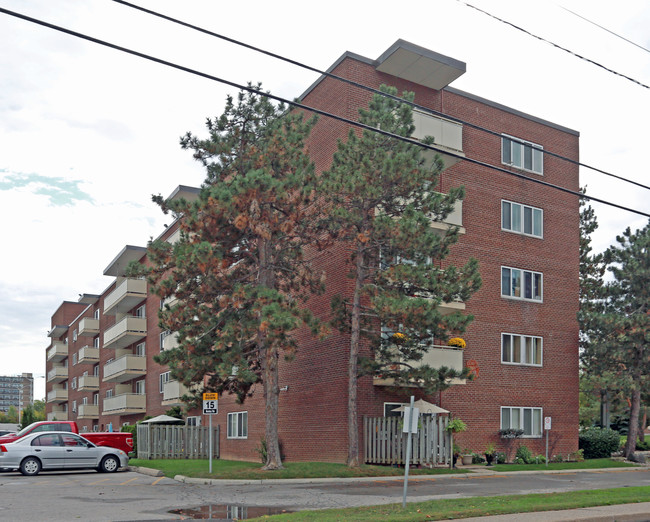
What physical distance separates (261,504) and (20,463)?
12.4 m

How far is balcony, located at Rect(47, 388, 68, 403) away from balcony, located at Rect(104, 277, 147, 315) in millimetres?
31565

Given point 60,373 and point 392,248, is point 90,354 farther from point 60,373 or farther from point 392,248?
point 392,248

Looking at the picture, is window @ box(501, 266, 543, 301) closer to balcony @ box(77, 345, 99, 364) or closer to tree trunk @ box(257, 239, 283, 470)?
tree trunk @ box(257, 239, 283, 470)

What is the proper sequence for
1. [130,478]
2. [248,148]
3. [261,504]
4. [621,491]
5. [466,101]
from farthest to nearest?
1. [466,101]
2. [248,148]
3. [130,478]
4. [621,491]
5. [261,504]

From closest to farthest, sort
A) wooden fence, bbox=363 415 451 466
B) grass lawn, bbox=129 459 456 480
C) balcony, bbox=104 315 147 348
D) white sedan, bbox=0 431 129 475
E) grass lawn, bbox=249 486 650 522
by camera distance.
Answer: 1. grass lawn, bbox=249 486 650 522
2. grass lawn, bbox=129 459 456 480
3. white sedan, bbox=0 431 129 475
4. wooden fence, bbox=363 415 451 466
5. balcony, bbox=104 315 147 348

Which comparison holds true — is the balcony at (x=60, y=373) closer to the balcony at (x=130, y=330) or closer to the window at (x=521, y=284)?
Result: the balcony at (x=130, y=330)

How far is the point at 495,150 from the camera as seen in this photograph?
3416cm

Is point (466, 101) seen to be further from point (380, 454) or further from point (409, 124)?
point (380, 454)

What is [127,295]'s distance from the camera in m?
55.5

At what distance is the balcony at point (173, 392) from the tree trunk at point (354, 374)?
61.0ft

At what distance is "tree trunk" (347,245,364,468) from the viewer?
25766 mm

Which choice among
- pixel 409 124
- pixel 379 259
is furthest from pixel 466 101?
pixel 379 259

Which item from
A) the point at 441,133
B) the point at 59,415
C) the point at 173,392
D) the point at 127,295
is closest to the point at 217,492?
the point at 441,133

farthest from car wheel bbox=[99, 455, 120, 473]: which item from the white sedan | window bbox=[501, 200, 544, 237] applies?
window bbox=[501, 200, 544, 237]
